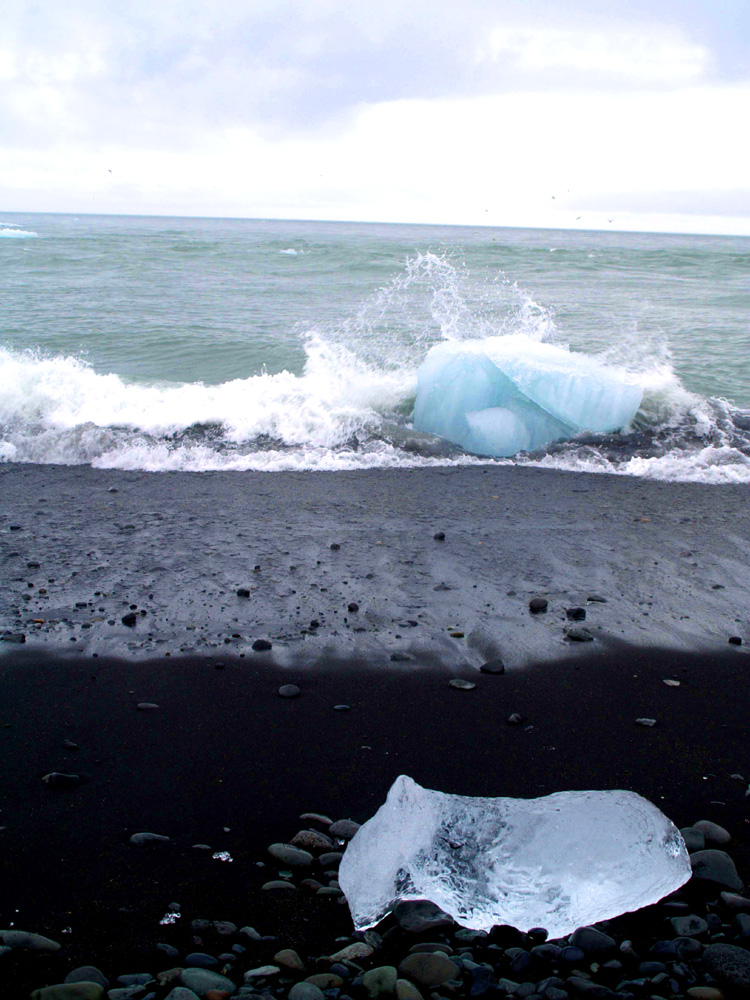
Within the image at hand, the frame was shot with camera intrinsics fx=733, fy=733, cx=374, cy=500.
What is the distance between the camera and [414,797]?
2.56 metres

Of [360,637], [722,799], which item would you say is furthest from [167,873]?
[722,799]

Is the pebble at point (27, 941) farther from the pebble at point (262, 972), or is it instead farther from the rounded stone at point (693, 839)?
the rounded stone at point (693, 839)

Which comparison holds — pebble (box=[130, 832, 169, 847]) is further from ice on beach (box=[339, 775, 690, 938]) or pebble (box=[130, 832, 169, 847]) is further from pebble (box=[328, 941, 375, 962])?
pebble (box=[328, 941, 375, 962])

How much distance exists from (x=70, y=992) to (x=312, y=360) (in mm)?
8159

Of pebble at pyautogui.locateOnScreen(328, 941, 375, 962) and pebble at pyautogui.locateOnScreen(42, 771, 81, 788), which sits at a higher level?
pebble at pyautogui.locateOnScreen(328, 941, 375, 962)

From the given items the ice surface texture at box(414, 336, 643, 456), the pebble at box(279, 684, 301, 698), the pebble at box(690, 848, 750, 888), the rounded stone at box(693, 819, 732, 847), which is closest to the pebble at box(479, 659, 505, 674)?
the pebble at box(279, 684, 301, 698)

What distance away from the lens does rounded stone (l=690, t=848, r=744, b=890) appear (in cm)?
225

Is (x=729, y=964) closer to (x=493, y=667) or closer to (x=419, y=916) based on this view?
(x=419, y=916)

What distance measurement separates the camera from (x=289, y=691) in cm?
332

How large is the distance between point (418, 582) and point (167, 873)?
244 cm

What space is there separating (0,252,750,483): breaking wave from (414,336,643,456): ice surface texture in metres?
0.23

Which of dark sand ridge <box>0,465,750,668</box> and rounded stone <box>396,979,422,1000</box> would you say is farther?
dark sand ridge <box>0,465,750,668</box>

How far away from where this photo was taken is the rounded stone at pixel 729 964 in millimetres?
1873

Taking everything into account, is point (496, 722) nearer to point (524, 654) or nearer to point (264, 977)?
point (524, 654)
